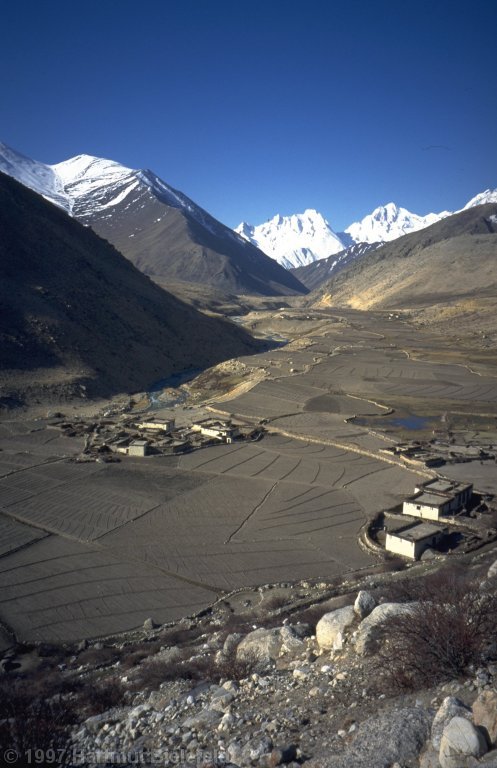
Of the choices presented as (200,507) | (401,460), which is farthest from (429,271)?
(200,507)

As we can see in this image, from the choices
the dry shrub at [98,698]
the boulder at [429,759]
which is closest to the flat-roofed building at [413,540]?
the dry shrub at [98,698]

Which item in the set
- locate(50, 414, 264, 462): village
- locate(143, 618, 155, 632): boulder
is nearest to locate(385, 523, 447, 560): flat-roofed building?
locate(143, 618, 155, 632): boulder

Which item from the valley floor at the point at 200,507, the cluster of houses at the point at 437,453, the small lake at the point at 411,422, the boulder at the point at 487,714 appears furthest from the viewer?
the small lake at the point at 411,422

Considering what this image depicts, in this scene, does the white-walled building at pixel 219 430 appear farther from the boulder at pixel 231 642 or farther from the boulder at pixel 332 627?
the boulder at pixel 332 627

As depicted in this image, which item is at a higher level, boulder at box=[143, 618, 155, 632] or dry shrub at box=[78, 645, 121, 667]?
dry shrub at box=[78, 645, 121, 667]

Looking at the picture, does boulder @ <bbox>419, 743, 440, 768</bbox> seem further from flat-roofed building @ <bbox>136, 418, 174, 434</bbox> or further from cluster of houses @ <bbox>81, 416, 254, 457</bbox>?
flat-roofed building @ <bbox>136, 418, 174, 434</bbox>

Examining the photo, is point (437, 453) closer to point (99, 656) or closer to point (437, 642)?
point (99, 656)

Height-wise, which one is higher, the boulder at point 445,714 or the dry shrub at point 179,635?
the boulder at point 445,714
